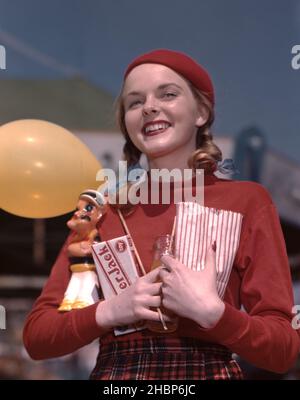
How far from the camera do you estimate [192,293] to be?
3.94 feet

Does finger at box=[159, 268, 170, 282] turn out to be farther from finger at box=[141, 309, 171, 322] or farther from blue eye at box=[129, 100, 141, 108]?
blue eye at box=[129, 100, 141, 108]

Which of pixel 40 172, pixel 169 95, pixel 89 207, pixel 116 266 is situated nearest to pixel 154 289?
pixel 116 266

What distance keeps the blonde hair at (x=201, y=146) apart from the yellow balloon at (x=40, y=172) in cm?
13

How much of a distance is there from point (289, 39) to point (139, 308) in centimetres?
96

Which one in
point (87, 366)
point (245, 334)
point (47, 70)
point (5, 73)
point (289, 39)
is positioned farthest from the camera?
point (87, 366)

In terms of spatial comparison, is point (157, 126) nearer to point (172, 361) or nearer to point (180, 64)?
point (180, 64)

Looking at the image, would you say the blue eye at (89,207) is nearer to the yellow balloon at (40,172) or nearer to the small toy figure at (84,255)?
the small toy figure at (84,255)

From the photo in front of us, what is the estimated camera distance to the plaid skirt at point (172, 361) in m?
1.28

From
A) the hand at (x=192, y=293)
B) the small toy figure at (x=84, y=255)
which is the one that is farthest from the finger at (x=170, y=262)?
the small toy figure at (x=84, y=255)

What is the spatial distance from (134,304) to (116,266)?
4.6 inches
